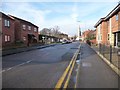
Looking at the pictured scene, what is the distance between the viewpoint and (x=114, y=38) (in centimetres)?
3591

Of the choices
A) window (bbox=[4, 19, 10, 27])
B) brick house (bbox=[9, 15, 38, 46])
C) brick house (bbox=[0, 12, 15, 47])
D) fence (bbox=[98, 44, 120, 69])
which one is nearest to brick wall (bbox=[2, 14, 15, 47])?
brick house (bbox=[0, 12, 15, 47])

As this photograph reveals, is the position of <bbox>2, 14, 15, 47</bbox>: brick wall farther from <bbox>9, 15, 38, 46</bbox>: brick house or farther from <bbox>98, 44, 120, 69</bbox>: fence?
<bbox>98, 44, 120, 69</bbox>: fence

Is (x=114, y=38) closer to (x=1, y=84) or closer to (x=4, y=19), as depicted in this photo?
(x=4, y=19)

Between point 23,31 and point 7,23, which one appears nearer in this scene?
point 7,23

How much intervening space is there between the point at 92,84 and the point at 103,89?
2.64 ft

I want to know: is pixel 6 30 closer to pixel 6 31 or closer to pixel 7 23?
pixel 6 31

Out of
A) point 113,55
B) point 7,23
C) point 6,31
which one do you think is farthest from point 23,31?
point 113,55

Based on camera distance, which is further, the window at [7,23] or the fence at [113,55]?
the window at [7,23]

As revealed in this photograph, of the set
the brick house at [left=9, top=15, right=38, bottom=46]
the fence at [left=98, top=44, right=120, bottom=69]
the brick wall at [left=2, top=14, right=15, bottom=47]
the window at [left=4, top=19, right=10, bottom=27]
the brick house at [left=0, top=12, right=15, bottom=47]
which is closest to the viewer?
the fence at [left=98, top=44, right=120, bottom=69]

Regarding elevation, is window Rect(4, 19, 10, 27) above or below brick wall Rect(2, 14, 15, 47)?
above

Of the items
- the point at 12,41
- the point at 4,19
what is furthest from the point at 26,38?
the point at 4,19

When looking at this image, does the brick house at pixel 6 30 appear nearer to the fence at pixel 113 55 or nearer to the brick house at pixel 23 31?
the brick house at pixel 23 31

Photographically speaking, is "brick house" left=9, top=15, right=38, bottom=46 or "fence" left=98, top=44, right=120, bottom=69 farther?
"brick house" left=9, top=15, right=38, bottom=46

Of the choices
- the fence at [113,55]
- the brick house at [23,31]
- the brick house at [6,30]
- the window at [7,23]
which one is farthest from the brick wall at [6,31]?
the fence at [113,55]
